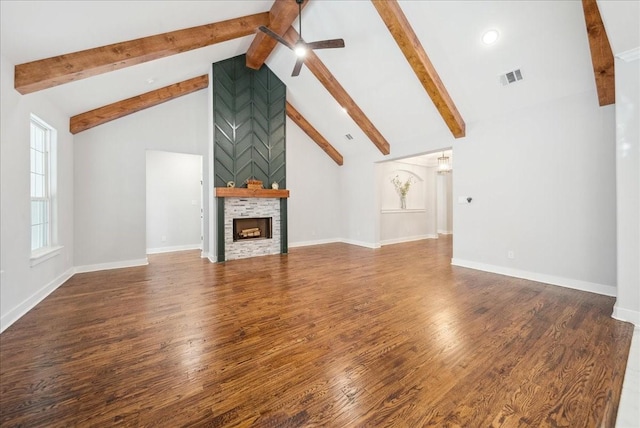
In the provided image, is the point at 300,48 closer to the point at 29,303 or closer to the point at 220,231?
the point at 220,231

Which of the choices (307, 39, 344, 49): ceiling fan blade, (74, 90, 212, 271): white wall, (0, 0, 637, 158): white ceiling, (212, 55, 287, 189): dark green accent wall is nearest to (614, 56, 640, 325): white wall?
(0, 0, 637, 158): white ceiling

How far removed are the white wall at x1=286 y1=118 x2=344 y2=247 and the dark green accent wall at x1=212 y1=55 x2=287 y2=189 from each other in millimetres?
925

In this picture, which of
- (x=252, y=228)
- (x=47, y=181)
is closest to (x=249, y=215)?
(x=252, y=228)

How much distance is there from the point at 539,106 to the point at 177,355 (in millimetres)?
5393

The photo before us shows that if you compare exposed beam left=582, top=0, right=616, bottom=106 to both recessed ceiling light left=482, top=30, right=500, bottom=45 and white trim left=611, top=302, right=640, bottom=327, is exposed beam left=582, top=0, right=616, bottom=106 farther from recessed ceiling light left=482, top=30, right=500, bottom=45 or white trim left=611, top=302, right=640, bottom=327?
white trim left=611, top=302, right=640, bottom=327

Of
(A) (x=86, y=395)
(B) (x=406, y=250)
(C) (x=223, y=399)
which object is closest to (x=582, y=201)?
(B) (x=406, y=250)

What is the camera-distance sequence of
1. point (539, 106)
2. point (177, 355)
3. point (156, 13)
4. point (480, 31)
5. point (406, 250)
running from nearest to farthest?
point (177, 355) < point (156, 13) < point (480, 31) < point (539, 106) < point (406, 250)

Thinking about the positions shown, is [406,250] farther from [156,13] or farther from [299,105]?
[156,13]

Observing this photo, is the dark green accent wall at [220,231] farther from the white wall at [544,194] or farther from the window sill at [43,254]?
the white wall at [544,194]

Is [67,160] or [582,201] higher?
[67,160]

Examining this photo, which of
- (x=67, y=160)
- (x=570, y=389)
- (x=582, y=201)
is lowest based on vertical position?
(x=570, y=389)

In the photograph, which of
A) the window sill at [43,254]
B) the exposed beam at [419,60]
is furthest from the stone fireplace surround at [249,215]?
the exposed beam at [419,60]

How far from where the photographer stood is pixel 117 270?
4.45 m

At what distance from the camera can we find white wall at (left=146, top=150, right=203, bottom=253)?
240 inches
